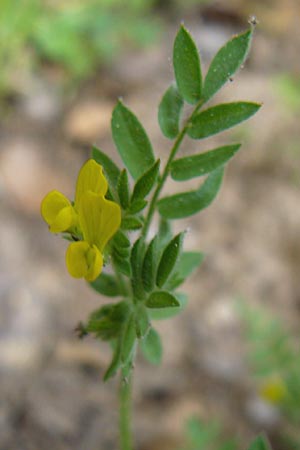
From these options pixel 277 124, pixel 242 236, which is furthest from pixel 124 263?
pixel 277 124

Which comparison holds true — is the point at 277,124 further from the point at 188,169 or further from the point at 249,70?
the point at 188,169

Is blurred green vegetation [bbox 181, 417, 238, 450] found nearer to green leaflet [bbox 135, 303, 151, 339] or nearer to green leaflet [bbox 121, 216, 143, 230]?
green leaflet [bbox 135, 303, 151, 339]

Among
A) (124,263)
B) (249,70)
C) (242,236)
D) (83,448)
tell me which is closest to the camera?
(124,263)

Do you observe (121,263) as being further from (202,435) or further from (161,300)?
(202,435)

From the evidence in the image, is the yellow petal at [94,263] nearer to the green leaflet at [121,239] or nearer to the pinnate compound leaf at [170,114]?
the green leaflet at [121,239]

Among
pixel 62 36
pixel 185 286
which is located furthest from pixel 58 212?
pixel 62 36

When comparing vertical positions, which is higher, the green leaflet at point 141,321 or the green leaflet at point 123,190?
the green leaflet at point 123,190

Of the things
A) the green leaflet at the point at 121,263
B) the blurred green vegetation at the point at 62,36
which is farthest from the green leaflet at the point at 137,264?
the blurred green vegetation at the point at 62,36
